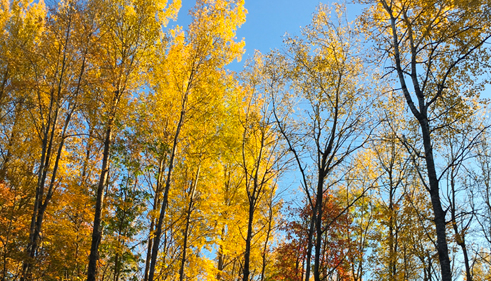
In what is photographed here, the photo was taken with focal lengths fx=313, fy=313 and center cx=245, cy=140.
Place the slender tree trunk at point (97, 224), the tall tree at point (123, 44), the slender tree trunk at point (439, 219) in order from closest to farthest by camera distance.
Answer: the slender tree trunk at point (439, 219) < the slender tree trunk at point (97, 224) < the tall tree at point (123, 44)

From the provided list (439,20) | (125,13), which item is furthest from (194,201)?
(439,20)

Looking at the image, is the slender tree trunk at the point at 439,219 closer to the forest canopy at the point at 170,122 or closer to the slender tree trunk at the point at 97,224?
the forest canopy at the point at 170,122

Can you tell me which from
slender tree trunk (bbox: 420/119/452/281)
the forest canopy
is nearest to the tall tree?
the forest canopy

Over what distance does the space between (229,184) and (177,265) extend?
3.85 meters

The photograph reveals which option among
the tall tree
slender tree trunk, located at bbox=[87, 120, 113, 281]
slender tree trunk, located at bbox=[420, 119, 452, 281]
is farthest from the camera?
the tall tree

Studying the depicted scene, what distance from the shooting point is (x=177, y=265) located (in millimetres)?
10320

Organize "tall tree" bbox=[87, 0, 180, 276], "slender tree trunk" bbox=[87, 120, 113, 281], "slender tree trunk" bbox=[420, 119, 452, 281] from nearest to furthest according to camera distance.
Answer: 1. "slender tree trunk" bbox=[420, 119, 452, 281]
2. "slender tree trunk" bbox=[87, 120, 113, 281]
3. "tall tree" bbox=[87, 0, 180, 276]

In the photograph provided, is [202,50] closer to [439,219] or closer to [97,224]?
[97,224]

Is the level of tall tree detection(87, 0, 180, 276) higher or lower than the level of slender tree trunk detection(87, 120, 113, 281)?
higher

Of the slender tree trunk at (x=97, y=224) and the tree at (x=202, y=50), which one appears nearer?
the slender tree trunk at (x=97, y=224)

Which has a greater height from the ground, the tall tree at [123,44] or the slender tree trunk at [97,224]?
the tall tree at [123,44]

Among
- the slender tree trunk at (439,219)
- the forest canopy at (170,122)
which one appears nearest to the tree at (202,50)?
the forest canopy at (170,122)

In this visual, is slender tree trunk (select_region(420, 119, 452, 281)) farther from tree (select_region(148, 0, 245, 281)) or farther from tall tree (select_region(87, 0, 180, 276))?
tall tree (select_region(87, 0, 180, 276))

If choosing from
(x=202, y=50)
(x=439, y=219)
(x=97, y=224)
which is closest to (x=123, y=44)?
(x=202, y=50)
